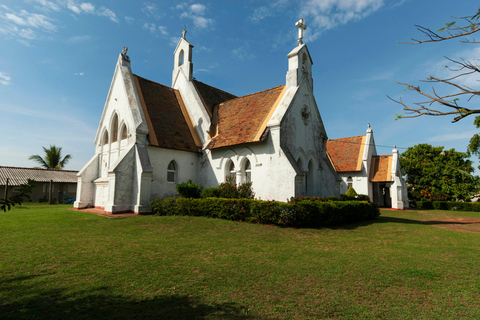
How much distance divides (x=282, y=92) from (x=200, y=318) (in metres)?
16.4

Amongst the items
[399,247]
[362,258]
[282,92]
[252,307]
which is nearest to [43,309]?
[252,307]

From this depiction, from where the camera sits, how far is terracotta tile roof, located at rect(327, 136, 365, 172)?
100 feet

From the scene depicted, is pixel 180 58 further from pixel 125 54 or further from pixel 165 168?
pixel 165 168

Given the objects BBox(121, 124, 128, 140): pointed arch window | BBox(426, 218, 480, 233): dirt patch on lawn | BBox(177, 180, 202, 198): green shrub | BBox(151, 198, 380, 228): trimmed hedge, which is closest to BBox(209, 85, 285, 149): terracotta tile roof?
BBox(177, 180, 202, 198): green shrub

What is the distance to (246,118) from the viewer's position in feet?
61.9

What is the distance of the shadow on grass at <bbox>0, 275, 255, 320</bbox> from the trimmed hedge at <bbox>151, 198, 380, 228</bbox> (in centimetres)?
796

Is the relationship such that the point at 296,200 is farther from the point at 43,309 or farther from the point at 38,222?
the point at 38,222

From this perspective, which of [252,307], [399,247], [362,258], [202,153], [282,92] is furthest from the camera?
[202,153]

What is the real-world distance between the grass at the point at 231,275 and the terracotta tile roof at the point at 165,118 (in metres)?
8.39

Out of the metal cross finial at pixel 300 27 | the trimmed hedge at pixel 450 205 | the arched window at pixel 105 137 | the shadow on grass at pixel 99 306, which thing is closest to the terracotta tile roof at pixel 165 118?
the arched window at pixel 105 137

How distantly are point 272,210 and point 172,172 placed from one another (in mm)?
8853

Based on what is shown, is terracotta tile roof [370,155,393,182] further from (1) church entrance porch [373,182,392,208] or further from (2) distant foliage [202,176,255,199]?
(2) distant foliage [202,176,255,199]

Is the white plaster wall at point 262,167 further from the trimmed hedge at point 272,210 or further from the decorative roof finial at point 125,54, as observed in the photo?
the decorative roof finial at point 125,54

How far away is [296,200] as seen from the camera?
13.0 metres
